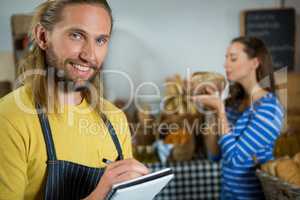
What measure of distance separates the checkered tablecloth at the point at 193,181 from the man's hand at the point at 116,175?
0.65 meters

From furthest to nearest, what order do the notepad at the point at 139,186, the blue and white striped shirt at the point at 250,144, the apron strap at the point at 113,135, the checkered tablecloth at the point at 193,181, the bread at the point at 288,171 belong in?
the checkered tablecloth at the point at 193,181 < the blue and white striped shirt at the point at 250,144 < the bread at the point at 288,171 < the apron strap at the point at 113,135 < the notepad at the point at 139,186

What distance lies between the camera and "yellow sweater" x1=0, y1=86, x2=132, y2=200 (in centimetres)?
35

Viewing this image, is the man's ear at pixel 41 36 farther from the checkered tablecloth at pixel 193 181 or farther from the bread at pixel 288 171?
the checkered tablecloth at pixel 193 181

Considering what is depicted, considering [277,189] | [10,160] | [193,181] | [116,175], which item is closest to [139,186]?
[116,175]

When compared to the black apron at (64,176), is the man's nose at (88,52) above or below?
above

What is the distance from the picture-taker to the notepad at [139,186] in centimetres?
32

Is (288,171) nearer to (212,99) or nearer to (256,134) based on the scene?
(256,134)


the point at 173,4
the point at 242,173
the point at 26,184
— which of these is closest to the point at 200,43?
the point at 173,4

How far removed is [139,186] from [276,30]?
3.32ft

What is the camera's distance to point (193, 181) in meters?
1.02

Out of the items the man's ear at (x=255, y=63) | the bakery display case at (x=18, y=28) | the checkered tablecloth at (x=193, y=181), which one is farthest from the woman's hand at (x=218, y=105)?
the bakery display case at (x=18, y=28)

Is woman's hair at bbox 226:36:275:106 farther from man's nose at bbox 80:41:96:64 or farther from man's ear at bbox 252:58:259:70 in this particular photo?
man's nose at bbox 80:41:96:64

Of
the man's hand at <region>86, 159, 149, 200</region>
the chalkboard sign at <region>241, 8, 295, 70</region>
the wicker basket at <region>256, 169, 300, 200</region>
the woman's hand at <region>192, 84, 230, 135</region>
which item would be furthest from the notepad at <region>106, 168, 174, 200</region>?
the chalkboard sign at <region>241, 8, 295, 70</region>

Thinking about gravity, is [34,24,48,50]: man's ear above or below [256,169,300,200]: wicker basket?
above
